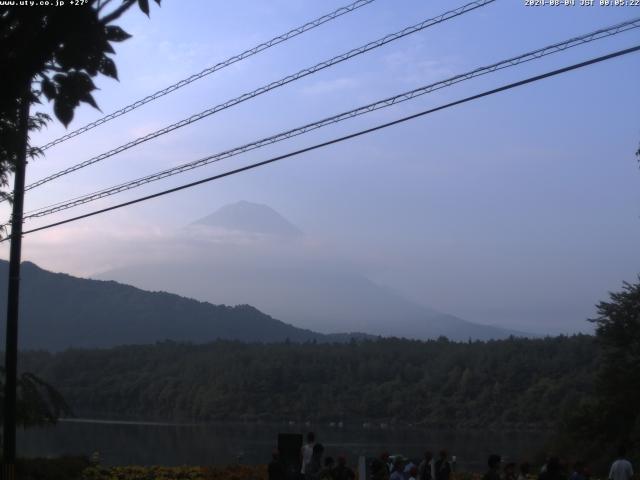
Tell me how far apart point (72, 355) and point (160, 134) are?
238 ft

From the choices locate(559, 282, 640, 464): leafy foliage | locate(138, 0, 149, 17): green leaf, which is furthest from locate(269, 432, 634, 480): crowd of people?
locate(559, 282, 640, 464): leafy foliage

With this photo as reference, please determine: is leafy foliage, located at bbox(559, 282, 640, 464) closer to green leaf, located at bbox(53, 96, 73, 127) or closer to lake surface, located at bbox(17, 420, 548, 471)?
lake surface, located at bbox(17, 420, 548, 471)

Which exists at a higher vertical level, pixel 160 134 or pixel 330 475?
pixel 160 134

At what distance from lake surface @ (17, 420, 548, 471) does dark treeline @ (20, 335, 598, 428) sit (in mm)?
5889

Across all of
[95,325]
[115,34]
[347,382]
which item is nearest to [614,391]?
[115,34]

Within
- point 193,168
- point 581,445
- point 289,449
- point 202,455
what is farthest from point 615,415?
point 193,168

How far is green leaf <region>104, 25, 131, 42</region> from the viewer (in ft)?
18.9

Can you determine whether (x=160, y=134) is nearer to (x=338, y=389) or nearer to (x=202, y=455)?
(x=202, y=455)

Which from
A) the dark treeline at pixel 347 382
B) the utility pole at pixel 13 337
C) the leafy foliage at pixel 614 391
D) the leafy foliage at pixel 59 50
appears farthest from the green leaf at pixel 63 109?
the dark treeline at pixel 347 382

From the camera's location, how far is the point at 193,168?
650 inches

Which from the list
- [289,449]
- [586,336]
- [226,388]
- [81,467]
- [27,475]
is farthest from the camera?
[226,388]

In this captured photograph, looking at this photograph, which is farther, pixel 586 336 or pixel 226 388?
pixel 226 388

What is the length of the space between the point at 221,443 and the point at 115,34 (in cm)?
3705

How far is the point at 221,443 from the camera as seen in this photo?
4119cm
